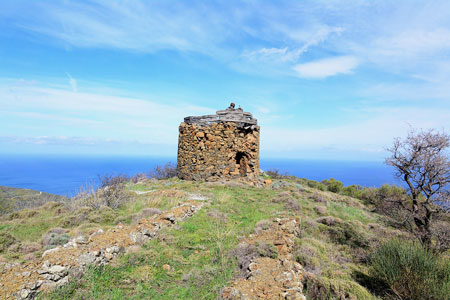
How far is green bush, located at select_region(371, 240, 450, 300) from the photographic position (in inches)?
127

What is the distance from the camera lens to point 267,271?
395 centimetres

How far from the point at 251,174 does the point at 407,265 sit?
10.6m

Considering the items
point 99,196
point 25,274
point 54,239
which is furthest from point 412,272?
point 99,196

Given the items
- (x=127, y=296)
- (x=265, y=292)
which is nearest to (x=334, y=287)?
(x=265, y=292)

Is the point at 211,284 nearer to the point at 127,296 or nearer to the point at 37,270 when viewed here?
the point at 127,296

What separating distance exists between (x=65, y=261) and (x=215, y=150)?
1040 cm

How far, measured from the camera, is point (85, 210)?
725 cm

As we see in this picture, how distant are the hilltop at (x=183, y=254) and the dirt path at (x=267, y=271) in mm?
17

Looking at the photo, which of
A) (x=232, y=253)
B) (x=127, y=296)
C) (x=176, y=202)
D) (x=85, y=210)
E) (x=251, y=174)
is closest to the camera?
(x=127, y=296)

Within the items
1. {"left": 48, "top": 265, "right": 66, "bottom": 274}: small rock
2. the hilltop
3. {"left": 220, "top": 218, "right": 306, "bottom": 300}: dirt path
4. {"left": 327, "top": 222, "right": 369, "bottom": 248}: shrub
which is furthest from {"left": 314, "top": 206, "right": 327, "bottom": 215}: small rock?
{"left": 48, "top": 265, "right": 66, "bottom": 274}: small rock

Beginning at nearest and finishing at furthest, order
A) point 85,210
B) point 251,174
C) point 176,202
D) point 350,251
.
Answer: point 350,251, point 85,210, point 176,202, point 251,174

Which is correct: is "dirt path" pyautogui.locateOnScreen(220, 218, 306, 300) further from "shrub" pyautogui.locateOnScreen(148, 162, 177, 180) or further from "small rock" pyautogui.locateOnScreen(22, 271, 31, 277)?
"shrub" pyautogui.locateOnScreen(148, 162, 177, 180)

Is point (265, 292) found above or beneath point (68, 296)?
above

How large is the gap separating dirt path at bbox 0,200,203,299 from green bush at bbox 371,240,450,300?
195 inches
